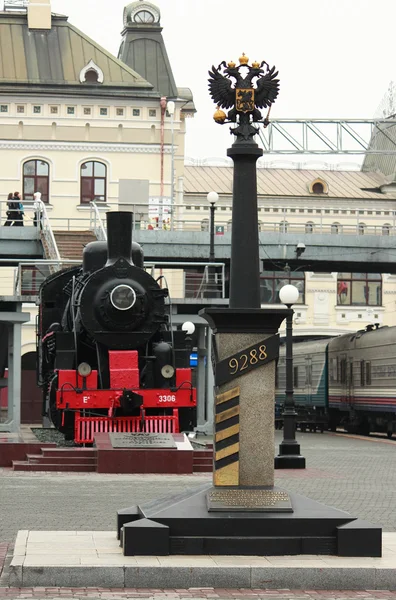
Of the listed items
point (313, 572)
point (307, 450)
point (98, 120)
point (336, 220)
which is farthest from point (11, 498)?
point (336, 220)

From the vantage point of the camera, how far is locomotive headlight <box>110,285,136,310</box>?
23.6m

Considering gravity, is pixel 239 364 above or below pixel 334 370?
above

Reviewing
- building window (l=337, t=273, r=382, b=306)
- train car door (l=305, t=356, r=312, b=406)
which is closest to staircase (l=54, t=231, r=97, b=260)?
train car door (l=305, t=356, r=312, b=406)

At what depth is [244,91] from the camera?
A: 12.0 meters

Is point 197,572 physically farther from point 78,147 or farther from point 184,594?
point 78,147

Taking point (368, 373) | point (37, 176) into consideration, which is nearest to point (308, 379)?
point (368, 373)

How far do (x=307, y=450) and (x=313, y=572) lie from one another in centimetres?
1978

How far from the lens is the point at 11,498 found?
16.5 meters

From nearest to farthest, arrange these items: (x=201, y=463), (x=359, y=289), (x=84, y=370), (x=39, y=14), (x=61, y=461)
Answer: (x=61, y=461)
(x=201, y=463)
(x=84, y=370)
(x=39, y=14)
(x=359, y=289)

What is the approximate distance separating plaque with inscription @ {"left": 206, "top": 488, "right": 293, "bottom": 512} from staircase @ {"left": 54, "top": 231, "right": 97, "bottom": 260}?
2767cm

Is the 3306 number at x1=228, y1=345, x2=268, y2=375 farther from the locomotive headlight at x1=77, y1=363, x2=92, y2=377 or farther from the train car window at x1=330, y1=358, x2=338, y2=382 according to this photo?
the train car window at x1=330, y1=358, x2=338, y2=382

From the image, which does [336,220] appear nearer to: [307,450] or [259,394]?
[307,450]

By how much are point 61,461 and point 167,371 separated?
3.53 metres

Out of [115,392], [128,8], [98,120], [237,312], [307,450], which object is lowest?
[307,450]
